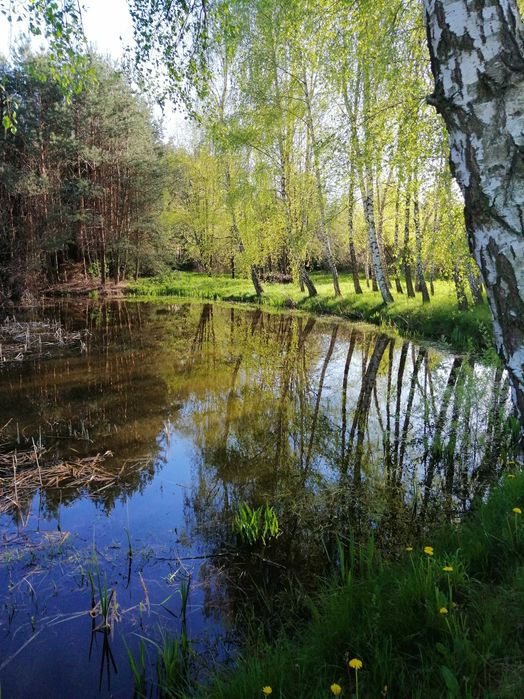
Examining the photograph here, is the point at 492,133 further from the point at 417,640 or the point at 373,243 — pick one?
the point at 373,243

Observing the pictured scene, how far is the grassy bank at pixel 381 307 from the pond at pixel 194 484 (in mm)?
1174

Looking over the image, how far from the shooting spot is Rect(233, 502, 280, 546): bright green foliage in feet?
13.2

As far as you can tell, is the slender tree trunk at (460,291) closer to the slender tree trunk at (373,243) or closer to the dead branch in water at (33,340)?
the slender tree trunk at (373,243)

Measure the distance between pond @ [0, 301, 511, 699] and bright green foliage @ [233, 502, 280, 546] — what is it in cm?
9

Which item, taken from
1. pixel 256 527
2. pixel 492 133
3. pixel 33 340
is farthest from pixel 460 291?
pixel 33 340

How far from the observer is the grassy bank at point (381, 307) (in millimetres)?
11125

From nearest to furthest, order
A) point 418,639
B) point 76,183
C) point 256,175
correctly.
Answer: point 418,639
point 256,175
point 76,183

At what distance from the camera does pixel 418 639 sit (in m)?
2.20

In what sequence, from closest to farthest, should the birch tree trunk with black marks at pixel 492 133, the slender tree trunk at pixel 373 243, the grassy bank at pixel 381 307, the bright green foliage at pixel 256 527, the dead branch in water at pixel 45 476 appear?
the birch tree trunk with black marks at pixel 492 133 → the bright green foliage at pixel 256 527 → the dead branch in water at pixel 45 476 → the grassy bank at pixel 381 307 → the slender tree trunk at pixel 373 243

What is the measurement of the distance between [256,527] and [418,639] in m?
2.04

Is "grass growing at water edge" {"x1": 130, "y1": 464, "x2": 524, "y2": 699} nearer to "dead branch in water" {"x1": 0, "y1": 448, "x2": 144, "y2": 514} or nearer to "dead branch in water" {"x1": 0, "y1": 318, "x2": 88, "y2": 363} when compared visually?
"dead branch in water" {"x1": 0, "y1": 448, "x2": 144, "y2": 514}

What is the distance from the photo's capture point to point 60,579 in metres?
3.66

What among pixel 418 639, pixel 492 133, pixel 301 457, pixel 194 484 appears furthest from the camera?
pixel 301 457

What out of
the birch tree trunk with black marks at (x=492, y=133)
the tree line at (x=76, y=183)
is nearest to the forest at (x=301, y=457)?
the birch tree trunk with black marks at (x=492, y=133)
